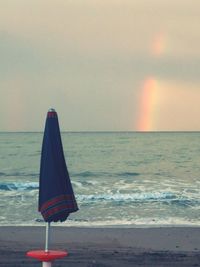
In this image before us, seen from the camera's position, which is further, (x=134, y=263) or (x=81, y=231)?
(x=81, y=231)

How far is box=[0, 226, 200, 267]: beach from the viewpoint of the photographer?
1298 cm

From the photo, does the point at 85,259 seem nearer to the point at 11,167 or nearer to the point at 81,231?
the point at 81,231

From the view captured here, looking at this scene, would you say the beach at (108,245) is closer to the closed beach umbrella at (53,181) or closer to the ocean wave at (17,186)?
the closed beach umbrella at (53,181)

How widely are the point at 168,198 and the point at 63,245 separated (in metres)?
15.1

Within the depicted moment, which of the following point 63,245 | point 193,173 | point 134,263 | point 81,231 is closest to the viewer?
point 134,263

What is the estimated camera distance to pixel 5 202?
28.1m

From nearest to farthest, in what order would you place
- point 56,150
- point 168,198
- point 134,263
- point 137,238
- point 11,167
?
point 56,150 < point 134,263 < point 137,238 < point 168,198 < point 11,167

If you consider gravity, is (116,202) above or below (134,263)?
above

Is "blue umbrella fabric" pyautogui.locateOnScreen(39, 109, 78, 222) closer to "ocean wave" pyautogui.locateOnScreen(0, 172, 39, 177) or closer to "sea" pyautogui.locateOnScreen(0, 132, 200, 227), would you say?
"sea" pyautogui.locateOnScreen(0, 132, 200, 227)

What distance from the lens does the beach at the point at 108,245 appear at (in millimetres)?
12984

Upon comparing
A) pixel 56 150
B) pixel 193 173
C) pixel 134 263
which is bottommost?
pixel 134 263

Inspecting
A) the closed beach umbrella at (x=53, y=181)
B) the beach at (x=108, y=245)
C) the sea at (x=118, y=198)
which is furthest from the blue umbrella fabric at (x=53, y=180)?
the sea at (x=118, y=198)

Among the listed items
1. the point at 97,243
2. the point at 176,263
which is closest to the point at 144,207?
the point at 97,243

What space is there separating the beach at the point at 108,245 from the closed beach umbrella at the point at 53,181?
4.52 m
